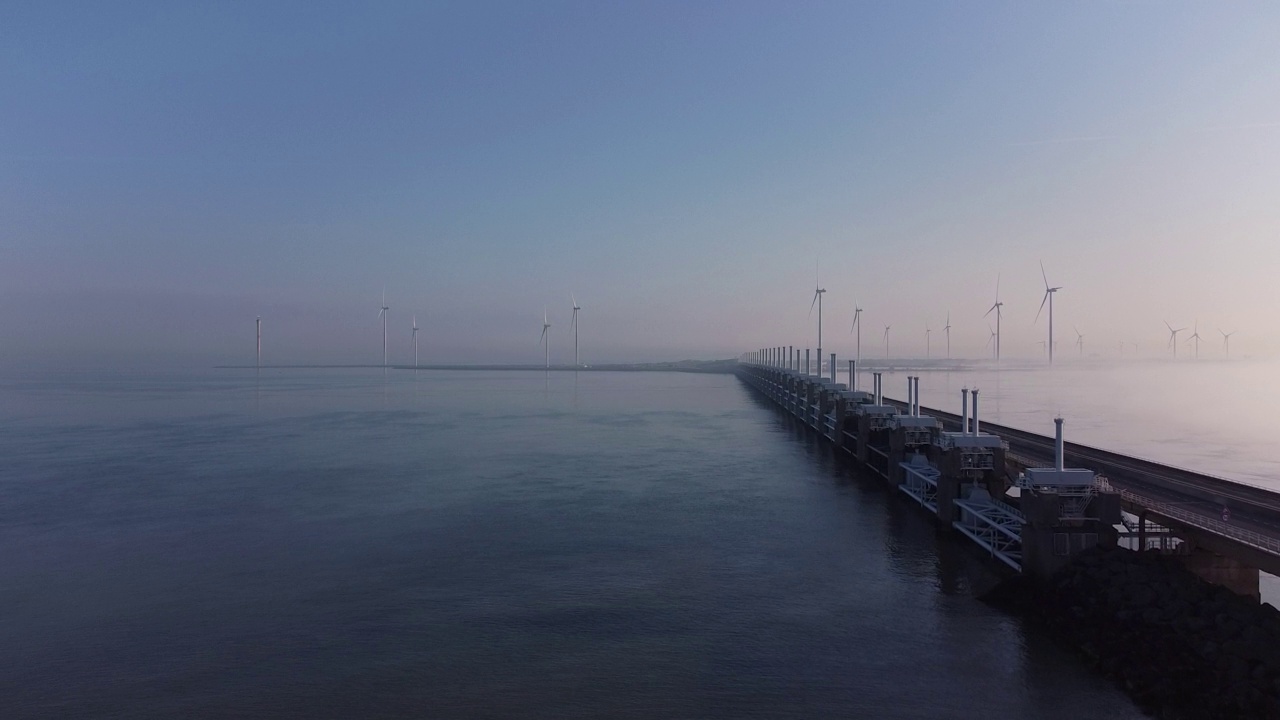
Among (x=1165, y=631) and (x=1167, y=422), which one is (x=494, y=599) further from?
(x=1167, y=422)

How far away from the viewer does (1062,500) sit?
14703mm

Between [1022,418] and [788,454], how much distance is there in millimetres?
21186

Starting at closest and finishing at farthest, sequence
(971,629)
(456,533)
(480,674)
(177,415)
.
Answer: (480,674)
(971,629)
(456,533)
(177,415)

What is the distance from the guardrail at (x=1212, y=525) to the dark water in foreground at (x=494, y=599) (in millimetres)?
3163

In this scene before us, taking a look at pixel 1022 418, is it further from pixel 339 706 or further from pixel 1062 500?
pixel 339 706

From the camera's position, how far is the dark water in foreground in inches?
447

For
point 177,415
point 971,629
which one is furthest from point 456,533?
point 177,415

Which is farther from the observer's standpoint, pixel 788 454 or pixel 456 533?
pixel 788 454

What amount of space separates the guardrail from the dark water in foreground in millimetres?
3163

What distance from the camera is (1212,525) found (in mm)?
13328

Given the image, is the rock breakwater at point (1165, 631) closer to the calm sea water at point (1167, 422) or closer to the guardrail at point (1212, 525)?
the guardrail at point (1212, 525)

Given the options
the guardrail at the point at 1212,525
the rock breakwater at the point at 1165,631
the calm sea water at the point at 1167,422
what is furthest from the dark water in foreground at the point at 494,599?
the calm sea water at the point at 1167,422

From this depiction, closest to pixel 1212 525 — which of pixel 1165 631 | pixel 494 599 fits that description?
pixel 1165 631

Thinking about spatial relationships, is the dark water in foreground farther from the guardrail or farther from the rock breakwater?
the guardrail
